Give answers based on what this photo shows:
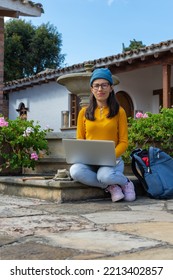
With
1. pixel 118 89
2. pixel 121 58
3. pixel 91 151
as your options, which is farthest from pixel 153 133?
pixel 118 89

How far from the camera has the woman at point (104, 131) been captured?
3.97 metres

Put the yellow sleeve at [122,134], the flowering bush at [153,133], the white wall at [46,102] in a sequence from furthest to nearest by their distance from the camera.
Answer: the white wall at [46,102]
the flowering bush at [153,133]
the yellow sleeve at [122,134]

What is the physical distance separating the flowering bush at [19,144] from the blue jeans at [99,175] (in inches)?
59.0

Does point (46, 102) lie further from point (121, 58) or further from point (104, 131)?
point (104, 131)

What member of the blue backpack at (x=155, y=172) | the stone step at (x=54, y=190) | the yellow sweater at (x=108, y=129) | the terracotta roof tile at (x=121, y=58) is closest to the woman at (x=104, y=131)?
the yellow sweater at (x=108, y=129)

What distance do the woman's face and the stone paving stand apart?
38.4 inches

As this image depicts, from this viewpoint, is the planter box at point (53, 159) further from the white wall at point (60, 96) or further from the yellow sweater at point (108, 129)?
the white wall at point (60, 96)

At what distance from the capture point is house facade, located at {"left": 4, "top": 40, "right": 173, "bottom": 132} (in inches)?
414

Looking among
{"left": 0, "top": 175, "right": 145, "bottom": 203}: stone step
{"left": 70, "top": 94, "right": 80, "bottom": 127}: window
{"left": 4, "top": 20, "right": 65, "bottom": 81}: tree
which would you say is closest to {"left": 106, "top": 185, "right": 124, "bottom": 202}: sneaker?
{"left": 0, "top": 175, "right": 145, "bottom": 203}: stone step

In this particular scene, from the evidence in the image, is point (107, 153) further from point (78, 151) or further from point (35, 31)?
point (35, 31)

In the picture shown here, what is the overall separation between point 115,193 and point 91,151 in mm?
468

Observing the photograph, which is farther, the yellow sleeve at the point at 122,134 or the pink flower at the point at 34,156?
the pink flower at the point at 34,156

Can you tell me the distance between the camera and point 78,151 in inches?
157

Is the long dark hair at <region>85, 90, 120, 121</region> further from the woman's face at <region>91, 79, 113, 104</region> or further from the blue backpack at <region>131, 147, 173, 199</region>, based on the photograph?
the blue backpack at <region>131, 147, 173, 199</region>
